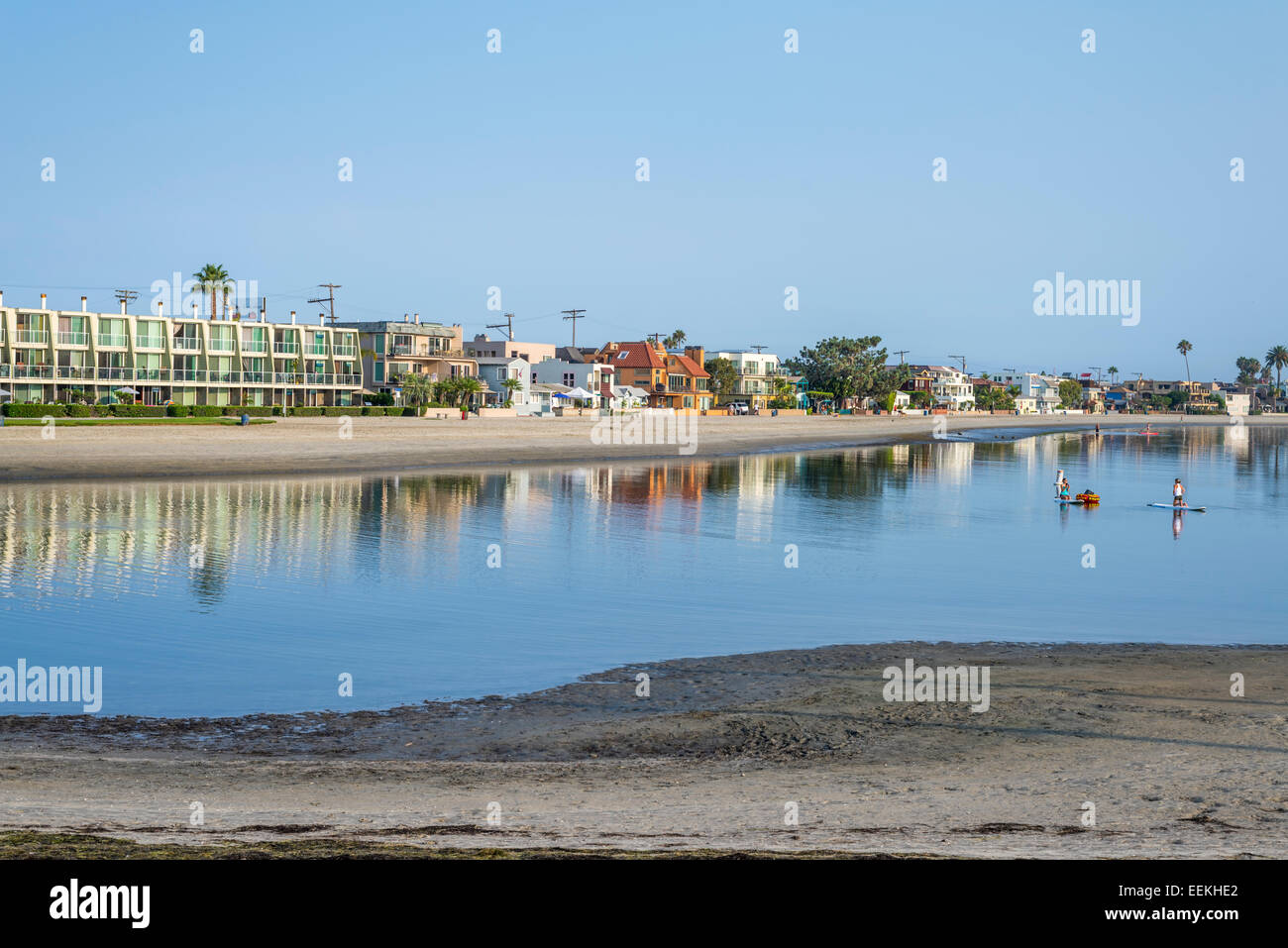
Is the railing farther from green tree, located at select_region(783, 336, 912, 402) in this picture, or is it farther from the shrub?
green tree, located at select_region(783, 336, 912, 402)

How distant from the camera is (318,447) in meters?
61.7

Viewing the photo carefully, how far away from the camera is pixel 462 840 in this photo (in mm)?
7172

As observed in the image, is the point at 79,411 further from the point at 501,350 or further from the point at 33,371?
the point at 501,350

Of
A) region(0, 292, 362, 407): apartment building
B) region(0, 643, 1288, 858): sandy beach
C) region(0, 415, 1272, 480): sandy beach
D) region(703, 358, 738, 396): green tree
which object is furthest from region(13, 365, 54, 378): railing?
region(703, 358, 738, 396): green tree

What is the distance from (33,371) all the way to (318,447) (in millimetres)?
40349

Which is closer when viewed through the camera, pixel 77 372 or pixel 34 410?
pixel 34 410

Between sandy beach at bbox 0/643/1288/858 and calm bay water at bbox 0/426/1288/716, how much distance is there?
1.99 metres

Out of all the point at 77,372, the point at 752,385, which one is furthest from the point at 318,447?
the point at 752,385

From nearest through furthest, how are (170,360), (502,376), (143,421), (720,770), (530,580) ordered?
(720,770)
(530,580)
(143,421)
(170,360)
(502,376)

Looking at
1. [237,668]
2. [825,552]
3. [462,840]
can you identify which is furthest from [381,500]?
[462,840]

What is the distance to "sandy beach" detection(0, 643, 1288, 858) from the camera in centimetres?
741

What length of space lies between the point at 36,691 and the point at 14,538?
1725cm

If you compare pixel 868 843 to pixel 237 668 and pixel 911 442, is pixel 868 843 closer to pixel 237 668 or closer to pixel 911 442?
pixel 237 668

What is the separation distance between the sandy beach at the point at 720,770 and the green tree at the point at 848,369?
17095cm
